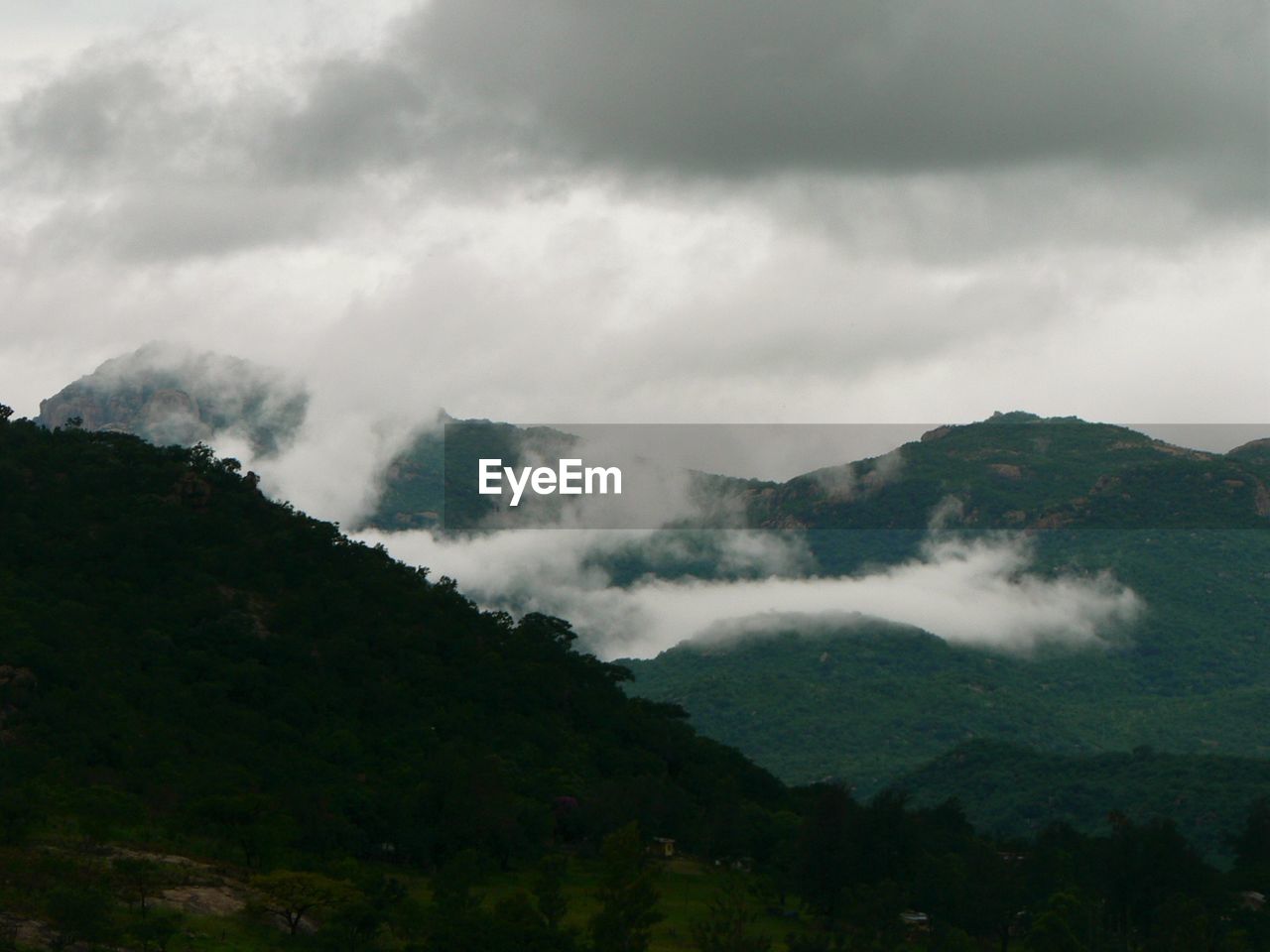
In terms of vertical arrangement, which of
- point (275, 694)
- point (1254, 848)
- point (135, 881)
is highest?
point (275, 694)

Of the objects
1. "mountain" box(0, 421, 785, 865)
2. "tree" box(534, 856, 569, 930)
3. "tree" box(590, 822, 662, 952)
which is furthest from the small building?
"tree" box(590, 822, 662, 952)

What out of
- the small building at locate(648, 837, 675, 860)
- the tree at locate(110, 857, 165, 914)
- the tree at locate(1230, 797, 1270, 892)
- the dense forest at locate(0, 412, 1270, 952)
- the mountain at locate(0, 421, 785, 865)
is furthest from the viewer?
the tree at locate(1230, 797, 1270, 892)

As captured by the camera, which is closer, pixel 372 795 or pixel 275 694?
pixel 372 795

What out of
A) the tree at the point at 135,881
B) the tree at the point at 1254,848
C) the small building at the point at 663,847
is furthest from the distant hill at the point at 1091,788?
the tree at the point at 135,881

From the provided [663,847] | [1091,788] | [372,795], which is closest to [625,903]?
[372,795]

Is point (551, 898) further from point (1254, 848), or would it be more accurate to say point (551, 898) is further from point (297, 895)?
point (1254, 848)

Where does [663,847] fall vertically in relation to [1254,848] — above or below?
above

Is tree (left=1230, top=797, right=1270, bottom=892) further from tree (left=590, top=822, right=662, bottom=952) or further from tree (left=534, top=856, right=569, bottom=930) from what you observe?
tree (left=534, top=856, right=569, bottom=930)
